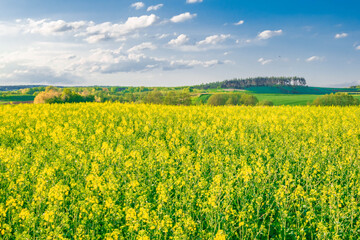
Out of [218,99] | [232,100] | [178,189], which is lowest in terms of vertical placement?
[178,189]

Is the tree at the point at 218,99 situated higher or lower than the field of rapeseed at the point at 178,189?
higher

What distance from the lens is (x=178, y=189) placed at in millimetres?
5578

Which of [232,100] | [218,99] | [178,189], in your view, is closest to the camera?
[178,189]

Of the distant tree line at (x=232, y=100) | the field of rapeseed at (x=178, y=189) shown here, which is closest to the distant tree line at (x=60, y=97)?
the field of rapeseed at (x=178, y=189)

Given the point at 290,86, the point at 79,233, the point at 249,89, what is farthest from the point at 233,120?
the point at 290,86

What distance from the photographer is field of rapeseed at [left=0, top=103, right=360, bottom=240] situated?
13.4 ft

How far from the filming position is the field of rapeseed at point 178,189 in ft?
13.4

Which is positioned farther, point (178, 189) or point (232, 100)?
point (232, 100)

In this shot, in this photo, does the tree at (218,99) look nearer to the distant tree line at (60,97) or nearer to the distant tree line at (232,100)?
the distant tree line at (232,100)

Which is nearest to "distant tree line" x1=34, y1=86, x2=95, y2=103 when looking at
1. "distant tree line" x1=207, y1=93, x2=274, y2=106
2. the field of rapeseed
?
the field of rapeseed

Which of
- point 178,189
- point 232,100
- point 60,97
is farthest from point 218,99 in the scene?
point 178,189

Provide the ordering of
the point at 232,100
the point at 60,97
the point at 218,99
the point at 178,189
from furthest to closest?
the point at 232,100 → the point at 218,99 → the point at 60,97 → the point at 178,189

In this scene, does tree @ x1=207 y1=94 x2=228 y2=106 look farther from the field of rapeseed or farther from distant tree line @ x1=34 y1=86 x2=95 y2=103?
the field of rapeseed

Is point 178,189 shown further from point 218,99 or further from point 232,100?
point 232,100
